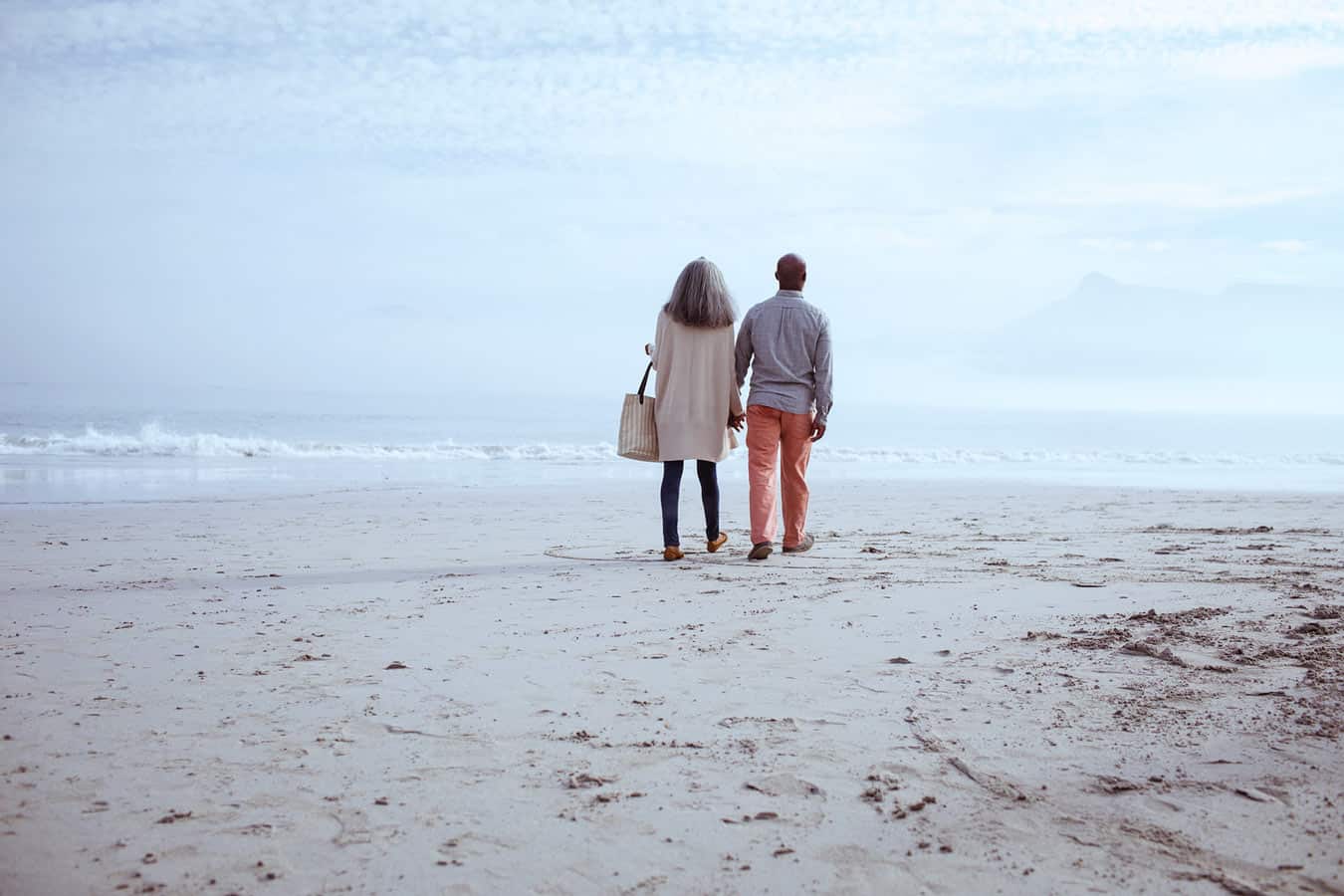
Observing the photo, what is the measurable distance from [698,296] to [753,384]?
0.77m

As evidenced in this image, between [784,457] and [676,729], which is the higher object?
[784,457]

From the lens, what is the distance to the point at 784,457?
709 cm

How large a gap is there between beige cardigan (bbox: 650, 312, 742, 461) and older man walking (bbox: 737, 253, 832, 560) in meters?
0.16

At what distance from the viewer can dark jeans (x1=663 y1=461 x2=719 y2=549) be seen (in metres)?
6.95

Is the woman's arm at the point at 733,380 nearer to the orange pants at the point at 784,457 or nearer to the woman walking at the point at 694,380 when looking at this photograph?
the woman walking at the point at 694,380

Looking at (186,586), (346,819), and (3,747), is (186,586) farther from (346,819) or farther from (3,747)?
(346,819)

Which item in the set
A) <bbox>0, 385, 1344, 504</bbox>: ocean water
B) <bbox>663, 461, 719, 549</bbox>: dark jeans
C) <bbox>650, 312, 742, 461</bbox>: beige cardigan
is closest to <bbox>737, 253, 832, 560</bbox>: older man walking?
<bbox>650, 312, 742, 461</bbox>: beige cardigan

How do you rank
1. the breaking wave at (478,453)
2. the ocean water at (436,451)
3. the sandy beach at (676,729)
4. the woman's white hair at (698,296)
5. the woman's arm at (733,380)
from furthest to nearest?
the breaking wave at (478,453) → the ocean water at (436,451) → the woman's arm at (733,380) → the woman's white hair at (698,296) → the sandy beach at (676,729)

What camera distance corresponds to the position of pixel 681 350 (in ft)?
23.1

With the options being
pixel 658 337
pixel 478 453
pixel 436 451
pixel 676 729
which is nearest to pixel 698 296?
pixel 658 337

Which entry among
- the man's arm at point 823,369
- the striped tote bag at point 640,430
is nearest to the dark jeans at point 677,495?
the striped tote bag at point 640,430

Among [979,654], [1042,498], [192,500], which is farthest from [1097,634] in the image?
[192,500]

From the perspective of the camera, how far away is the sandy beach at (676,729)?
7.18 feet

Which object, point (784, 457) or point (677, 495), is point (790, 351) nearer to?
point (784, 457)
